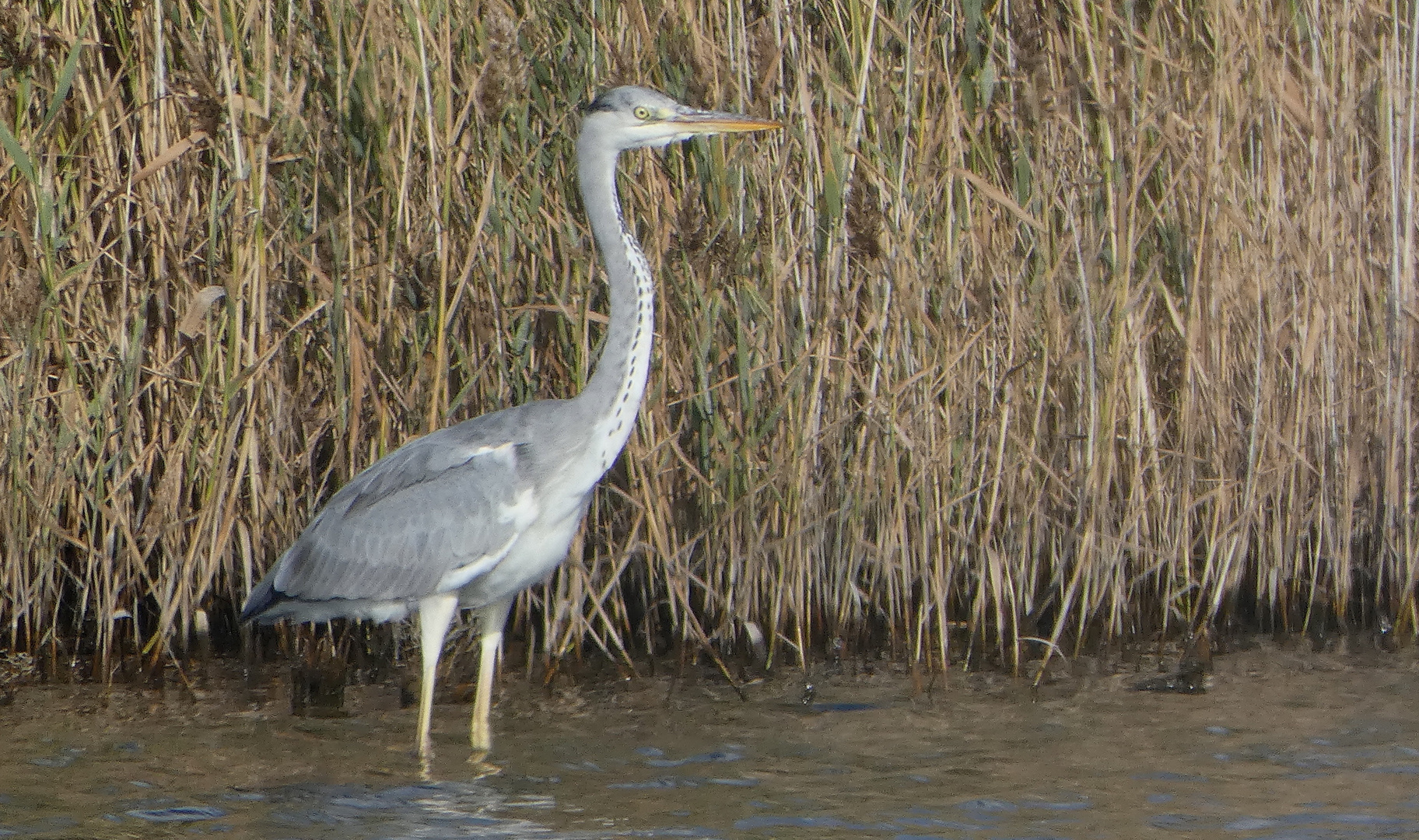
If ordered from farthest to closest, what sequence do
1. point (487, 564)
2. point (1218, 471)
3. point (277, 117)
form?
point (1218, 471) < point (277, 117) < point (487, 564)

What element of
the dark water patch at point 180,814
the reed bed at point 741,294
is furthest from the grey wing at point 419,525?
the dark water patch at point 180,814

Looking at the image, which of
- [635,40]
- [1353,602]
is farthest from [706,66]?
[1353,602]

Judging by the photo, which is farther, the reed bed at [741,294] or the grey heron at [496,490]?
the reed bed at [741,294]

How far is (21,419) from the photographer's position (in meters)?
4.58

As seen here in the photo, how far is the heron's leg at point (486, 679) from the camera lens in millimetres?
4324

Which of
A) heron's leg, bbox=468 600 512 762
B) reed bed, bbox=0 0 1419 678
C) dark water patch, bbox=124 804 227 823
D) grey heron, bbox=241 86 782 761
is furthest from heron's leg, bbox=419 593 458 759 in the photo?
dark water patch, bbox=124 804 227 823

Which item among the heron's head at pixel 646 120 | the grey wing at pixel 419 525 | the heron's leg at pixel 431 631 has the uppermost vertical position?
the heron's head at pixel 646 120

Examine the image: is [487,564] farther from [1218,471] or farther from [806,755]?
[1218,471]

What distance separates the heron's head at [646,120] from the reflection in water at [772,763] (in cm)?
146

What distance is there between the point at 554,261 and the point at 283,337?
0.74 meters

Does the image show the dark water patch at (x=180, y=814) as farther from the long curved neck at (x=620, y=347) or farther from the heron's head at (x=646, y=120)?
the heron's head at (x=646, y=120)

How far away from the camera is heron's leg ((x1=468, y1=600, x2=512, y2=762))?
4324mm

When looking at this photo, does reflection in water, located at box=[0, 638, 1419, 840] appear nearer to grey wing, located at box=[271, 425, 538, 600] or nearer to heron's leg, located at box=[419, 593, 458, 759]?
heron's leg, located at box=[419, 593, 458, 759]

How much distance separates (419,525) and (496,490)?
254 millimetres
